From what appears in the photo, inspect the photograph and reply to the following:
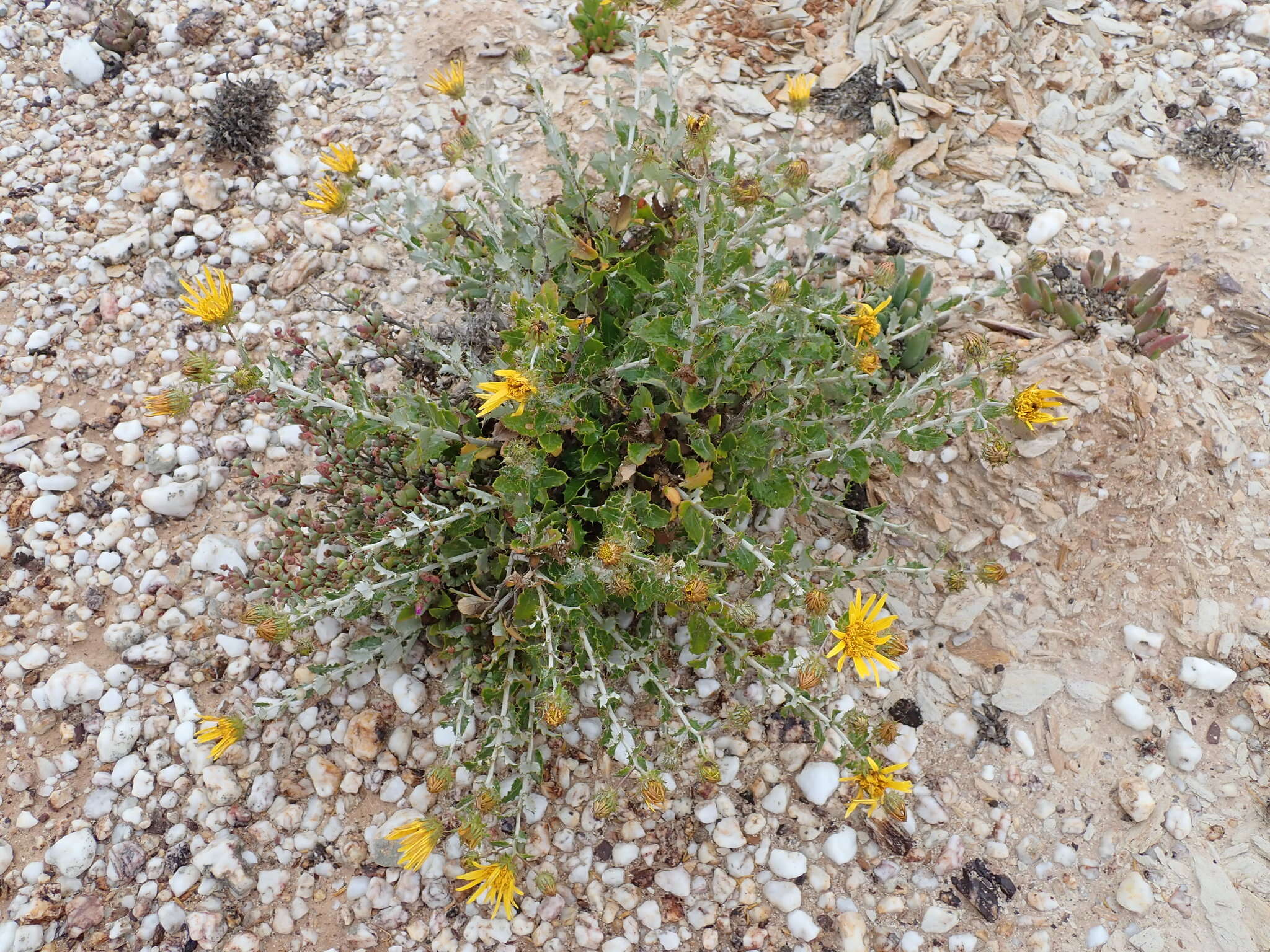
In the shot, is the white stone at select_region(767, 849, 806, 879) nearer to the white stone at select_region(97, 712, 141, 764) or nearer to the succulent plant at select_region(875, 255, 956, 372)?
the succulent plant at select_region(875, 255, 956, 372)

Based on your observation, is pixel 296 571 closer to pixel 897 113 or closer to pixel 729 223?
pixel 729 223

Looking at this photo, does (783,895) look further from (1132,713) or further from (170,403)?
(170,403)

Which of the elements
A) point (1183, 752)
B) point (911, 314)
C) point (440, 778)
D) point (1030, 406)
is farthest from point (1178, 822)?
point (440, 778)

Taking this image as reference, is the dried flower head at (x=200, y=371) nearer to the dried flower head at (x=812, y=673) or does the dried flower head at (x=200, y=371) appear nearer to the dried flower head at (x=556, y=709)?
the dried flower head at (x=556, y=709)

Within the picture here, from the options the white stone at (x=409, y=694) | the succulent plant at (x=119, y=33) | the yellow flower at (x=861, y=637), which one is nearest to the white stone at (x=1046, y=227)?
the yellow flower at (x=861, y=637)

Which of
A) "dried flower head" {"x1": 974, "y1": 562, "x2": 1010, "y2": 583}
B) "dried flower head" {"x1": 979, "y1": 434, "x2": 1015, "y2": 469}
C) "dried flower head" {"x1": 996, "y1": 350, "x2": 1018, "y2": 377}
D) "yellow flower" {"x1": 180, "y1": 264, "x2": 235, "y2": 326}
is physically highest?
"yellow flower" {"x1": 180, "y1": 264, "x2": 235, "y2": 326}

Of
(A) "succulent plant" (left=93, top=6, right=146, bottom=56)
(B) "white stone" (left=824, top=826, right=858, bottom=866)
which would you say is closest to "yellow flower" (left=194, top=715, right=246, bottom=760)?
(B) "white stone" (left=824, top=826, right=858, bottom=866)
